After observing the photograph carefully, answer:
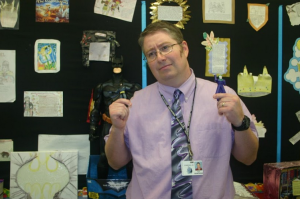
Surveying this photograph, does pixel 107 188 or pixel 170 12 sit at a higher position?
pixel 170 12

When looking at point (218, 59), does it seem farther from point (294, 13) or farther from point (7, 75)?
point (7, 75)

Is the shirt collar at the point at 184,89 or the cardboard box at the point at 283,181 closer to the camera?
the shirt collar at the point at 184,89

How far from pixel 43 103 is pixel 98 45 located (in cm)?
87

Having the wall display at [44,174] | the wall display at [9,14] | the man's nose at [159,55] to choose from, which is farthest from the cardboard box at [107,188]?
the wall display at [9,14]

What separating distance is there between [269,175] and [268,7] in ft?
6.33

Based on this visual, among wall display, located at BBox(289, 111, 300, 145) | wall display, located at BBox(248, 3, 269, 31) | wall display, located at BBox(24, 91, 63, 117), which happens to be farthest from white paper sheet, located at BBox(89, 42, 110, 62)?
wall display, located at BBox(289, 111, 300, 145)

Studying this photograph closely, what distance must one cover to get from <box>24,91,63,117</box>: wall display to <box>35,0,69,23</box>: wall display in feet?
2.61

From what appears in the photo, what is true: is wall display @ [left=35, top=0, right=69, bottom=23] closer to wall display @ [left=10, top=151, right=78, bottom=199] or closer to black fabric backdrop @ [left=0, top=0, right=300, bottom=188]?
black fabric backdrop @ [left=0, top=0, right=300, bottom=188]

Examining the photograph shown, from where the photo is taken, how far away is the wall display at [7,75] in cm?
250

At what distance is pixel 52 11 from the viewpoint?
8.30ft

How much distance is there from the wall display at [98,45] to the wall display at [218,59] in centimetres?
105

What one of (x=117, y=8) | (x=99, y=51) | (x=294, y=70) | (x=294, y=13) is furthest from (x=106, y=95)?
(x=294, y=13)

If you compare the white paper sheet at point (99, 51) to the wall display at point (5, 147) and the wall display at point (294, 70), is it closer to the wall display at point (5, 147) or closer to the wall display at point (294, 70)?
the wall display at point (5, 147)

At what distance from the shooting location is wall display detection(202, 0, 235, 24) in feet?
8.74
